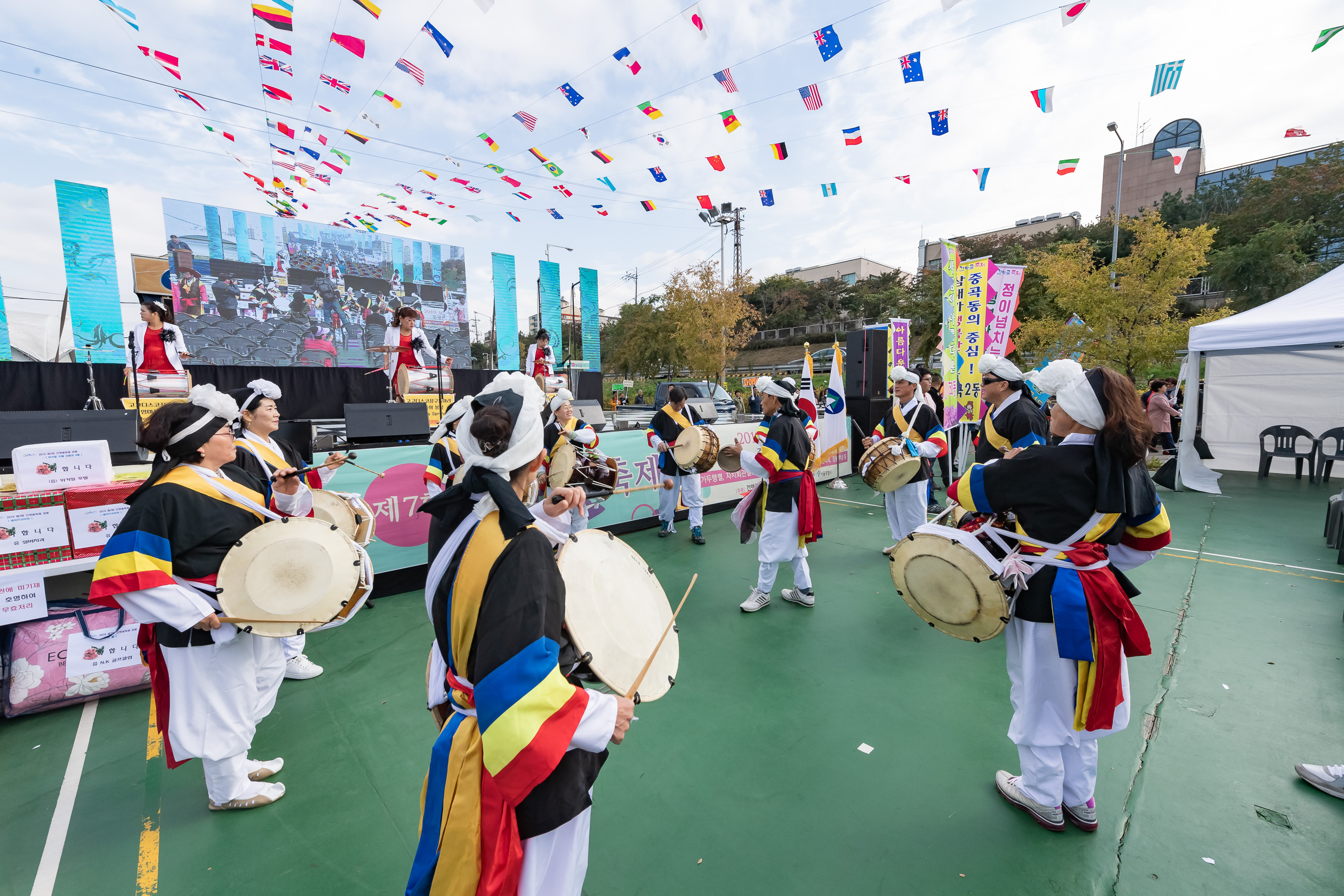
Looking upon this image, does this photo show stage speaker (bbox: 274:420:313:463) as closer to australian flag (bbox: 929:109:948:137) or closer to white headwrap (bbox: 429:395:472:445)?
white headwrap (bbox: 429:395:472:445)

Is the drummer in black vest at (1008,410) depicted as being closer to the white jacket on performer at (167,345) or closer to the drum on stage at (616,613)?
the drum on stage at (616,613)

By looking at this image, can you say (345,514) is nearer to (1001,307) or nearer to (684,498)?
(684,498)

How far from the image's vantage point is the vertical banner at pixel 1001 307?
26.4 ft

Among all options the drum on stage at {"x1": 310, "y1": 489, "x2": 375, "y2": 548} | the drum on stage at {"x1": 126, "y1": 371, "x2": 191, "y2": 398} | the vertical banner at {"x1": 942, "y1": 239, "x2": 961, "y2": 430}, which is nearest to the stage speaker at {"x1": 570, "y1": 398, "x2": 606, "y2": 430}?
the drum on stage at {"x1": 126, "y1": 371, "x2": 191, "y2": 398}

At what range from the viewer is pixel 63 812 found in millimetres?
2535

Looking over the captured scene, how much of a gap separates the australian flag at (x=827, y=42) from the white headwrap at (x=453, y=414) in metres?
5.75

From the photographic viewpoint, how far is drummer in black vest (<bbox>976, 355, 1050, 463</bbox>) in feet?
12.8

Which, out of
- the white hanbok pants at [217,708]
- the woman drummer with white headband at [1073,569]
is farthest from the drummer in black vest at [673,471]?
the white hanbok pants at [217,708]

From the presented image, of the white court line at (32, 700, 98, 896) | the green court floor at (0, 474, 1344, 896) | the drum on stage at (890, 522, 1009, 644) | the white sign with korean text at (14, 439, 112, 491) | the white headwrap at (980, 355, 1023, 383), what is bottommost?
the green court floor at (0, 474, 1344, 896)

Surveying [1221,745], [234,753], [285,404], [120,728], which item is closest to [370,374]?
Answer: [285,404]

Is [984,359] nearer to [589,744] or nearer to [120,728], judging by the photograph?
[589,744]

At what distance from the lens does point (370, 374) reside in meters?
8.13

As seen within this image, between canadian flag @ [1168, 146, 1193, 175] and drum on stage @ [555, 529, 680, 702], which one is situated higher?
canadian flag @ [1168, 146, 1193, 175]

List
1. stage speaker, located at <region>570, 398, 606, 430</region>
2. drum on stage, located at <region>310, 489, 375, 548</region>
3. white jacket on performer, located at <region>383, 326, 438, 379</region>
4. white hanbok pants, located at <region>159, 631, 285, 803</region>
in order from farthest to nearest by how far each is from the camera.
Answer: stage speaker, located at <region>570, 398, 606, 430</region>, white jacket on performer, located at <region>383, 326, 438, 379</region>, drum on stage, located at <region>310, 489, 375, 548</region>, white hanbok pants, located at <region>159, 631, 285, 803</region>
